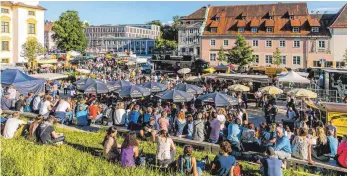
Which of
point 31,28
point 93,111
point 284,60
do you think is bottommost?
point 93,111

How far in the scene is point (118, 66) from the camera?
54.7 m

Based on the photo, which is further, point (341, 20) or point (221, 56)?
point (221, 56)

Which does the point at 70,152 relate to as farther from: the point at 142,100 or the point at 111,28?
the point at 111,28

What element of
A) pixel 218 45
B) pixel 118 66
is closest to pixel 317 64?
pixel 218 45

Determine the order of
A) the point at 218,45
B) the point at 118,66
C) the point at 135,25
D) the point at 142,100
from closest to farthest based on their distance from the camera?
the point at 142,100, the point at 118,66, the point at 218,45, the point at 135,25

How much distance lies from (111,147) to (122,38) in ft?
440

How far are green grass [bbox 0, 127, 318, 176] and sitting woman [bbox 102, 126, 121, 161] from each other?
21 centimetres

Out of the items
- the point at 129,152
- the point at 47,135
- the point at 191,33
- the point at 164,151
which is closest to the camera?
the point at 129,152

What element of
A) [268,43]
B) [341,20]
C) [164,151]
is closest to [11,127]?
[164,151]

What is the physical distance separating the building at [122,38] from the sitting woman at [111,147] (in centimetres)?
12425

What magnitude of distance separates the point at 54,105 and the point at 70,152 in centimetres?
732

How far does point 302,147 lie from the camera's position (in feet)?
35.1

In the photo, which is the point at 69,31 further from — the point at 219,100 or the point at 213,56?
the point at 219,100

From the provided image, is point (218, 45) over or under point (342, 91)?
over
